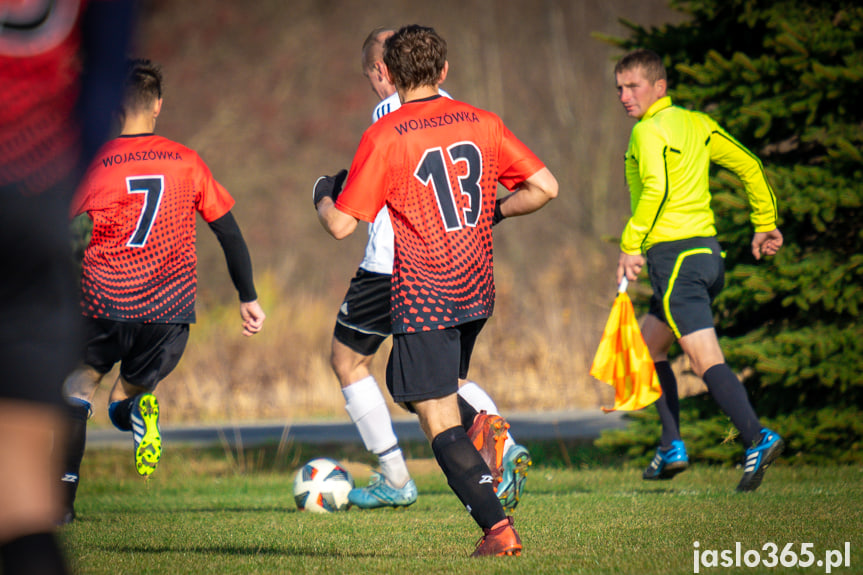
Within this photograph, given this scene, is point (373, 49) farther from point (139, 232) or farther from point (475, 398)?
point (475, 398)

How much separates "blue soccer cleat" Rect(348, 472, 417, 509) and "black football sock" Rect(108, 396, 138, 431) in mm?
1287

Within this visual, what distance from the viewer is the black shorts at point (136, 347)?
5.46 m

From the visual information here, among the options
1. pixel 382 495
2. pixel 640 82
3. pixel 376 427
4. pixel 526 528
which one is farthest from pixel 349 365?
pixel 640 82

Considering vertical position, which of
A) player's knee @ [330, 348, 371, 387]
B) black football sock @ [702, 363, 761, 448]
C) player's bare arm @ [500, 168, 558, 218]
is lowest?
black football sock @ [702, 363, 761, 448]

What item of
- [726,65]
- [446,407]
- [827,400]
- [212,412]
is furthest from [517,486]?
[212,412]

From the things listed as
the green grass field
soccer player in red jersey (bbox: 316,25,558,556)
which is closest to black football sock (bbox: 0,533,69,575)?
the green grass field

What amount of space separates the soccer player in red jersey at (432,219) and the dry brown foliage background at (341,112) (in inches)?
442

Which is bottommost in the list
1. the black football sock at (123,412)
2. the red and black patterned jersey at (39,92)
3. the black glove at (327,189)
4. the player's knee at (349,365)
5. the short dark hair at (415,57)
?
the black football sock at (123,412)

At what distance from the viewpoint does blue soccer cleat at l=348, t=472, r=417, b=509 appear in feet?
18.7

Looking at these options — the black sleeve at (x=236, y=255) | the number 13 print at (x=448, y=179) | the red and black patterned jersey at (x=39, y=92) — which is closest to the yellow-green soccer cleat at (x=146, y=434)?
the black sleeve at (x=236, y=255)

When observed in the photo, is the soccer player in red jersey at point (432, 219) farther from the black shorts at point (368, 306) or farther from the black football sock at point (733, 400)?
the black football sock at point (733, 400)

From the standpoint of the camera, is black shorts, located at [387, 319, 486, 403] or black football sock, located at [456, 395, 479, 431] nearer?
black shorts, located at [387, 319, 486, 403]

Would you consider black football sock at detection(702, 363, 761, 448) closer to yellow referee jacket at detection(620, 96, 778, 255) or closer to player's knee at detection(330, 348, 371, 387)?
yellow referee jacket at detection(620, 96, 778, 255)

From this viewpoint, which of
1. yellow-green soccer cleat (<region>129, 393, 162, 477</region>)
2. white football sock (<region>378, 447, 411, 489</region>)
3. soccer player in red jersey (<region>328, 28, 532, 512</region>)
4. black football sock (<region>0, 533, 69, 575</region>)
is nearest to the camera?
black football sock (<region>0, 533, 69, 575</region>)
